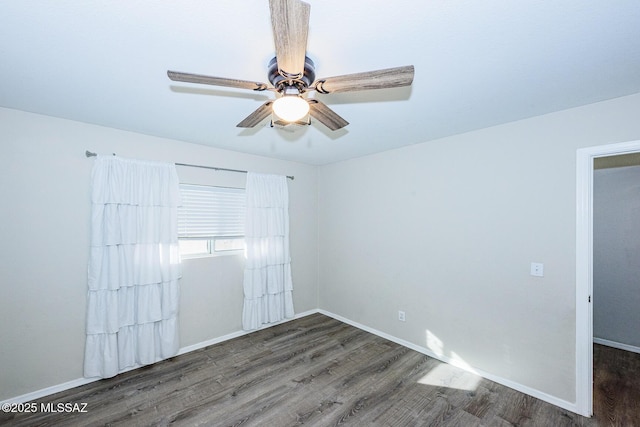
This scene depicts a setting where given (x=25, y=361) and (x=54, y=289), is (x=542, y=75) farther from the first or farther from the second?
(x=25, y=361)

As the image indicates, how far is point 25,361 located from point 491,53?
4.16 meters

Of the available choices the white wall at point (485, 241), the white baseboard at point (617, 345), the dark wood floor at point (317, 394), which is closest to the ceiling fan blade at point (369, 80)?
the white wall at point (485, 241)

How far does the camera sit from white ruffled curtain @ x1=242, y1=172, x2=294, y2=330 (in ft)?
11.7

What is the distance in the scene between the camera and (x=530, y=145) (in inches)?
93.1

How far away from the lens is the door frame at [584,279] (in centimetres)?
207

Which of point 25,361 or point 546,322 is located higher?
point 546,322

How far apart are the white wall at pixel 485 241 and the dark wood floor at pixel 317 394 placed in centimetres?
33

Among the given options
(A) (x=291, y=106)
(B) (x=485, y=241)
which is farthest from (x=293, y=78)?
(B) (x=485, y=241)

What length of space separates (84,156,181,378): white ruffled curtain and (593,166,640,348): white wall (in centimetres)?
517

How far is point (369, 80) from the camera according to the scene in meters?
1.25

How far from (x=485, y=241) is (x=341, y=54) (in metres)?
2.23

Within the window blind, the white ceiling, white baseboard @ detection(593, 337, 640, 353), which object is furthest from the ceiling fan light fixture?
white baseboard @ detection(593, 337, 640, 353)

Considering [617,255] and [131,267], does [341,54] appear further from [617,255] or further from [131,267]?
[617,255]

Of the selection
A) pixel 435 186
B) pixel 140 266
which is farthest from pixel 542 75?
pixel 140 266
